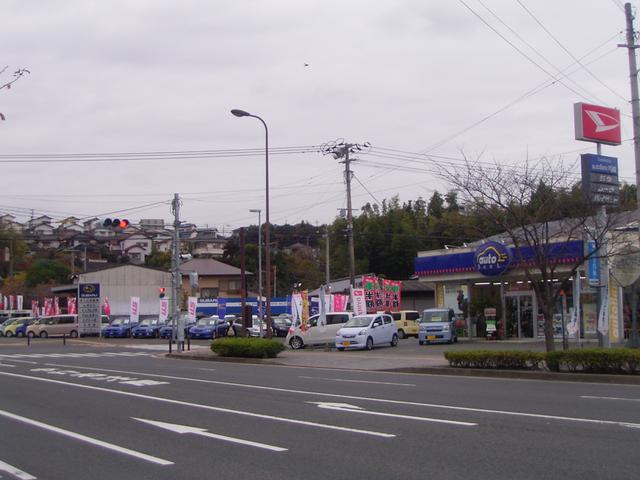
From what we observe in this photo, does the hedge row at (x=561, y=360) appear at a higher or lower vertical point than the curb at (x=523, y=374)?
higher

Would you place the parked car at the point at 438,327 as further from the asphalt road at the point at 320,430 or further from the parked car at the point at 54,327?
the parked car at the point at 54,327

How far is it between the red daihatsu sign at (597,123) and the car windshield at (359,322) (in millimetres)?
14805

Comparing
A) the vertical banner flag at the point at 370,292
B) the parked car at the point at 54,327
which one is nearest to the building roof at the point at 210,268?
the parked car at the point at 54,327

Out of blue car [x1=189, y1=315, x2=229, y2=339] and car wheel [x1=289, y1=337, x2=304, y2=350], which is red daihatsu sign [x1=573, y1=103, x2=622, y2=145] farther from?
blue car [x1=189, y1=315, x2=229, y2=339]

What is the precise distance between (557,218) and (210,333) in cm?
3066

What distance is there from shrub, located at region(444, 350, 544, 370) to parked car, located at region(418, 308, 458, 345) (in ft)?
47.9

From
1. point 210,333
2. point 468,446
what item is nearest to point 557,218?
point 468,446

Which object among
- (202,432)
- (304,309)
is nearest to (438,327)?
(304,309)

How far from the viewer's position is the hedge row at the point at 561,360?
17.7m

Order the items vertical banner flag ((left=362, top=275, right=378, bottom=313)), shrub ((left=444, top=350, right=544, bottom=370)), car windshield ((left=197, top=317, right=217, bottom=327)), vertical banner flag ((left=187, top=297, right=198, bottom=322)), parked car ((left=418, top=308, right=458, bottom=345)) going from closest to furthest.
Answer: shrub ((left=444, top=350, right=544, bottom=370)), parked car ((left=418, top=308, right=458, bottom=345)), vertical banner flag ((left=187, top=297, right=198, bottom=322)), car windshield ((left=197, top=317, right=217, bottom=327)), vertical banner flag ((left=362, top=275, right=378, bottom=313))

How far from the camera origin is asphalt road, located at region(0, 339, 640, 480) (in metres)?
8.27

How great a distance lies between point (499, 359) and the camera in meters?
20.3

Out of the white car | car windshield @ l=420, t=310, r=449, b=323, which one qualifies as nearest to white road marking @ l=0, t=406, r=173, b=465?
the white car

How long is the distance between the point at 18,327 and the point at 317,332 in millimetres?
35124
